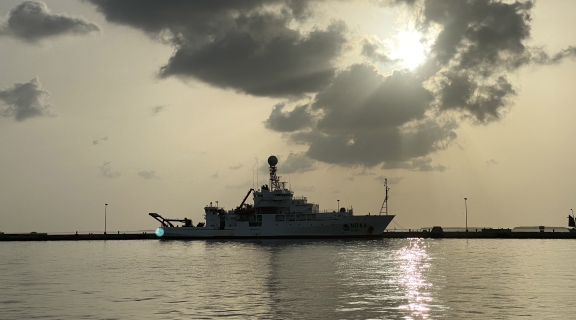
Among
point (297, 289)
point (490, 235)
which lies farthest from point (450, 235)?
point (297, 289)

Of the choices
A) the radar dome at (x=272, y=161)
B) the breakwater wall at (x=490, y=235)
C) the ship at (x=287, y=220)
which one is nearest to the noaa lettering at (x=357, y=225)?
the ship at (x=287, y=220)

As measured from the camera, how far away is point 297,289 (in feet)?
147

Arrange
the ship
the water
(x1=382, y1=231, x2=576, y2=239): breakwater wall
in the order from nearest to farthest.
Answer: the water < the ship < (x1=382, y1=231, x2=576, y2=239): breakwater wall

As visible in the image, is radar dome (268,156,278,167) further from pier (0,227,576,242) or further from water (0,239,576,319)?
water (0,239,576,319)

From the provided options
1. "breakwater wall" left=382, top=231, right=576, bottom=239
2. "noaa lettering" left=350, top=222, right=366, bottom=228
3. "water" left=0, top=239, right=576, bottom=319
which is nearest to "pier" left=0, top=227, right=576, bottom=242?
"breakwater wall" left=382, top=231, right=576, bottom=239

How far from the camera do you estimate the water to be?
116 feet

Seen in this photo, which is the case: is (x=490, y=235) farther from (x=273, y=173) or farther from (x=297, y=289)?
(x=297, y=289)

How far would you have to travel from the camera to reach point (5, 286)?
50.5 meters

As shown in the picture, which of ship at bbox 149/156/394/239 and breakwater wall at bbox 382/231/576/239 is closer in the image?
ship at bbox 149/156/394/239

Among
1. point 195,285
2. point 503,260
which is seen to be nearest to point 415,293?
point 195,285

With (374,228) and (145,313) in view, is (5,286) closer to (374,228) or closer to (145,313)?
(145,313)

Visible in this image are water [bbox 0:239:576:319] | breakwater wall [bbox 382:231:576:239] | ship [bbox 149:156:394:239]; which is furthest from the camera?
breakwater wall [bbox 382:231:576:239]

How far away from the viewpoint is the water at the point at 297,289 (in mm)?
35219

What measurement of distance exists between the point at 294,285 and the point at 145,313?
14.8 metres
